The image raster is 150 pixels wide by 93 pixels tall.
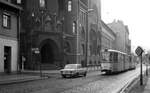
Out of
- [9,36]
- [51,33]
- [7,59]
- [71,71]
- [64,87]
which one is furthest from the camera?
[51,33]

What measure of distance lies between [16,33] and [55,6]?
947 inches

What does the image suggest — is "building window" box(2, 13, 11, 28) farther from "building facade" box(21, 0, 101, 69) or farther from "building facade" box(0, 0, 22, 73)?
"building facade" box(21, 0, 101, 69)

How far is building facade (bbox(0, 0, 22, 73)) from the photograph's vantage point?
31.5 meters

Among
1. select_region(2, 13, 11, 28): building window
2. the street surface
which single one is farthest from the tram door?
the street surface

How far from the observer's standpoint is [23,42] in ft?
169

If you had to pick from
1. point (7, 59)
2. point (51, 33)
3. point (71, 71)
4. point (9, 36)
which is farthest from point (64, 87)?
point (51, 33)

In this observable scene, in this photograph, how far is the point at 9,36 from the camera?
33.4 metres

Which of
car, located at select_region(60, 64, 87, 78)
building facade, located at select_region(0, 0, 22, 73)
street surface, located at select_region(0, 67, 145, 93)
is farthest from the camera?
building facade, located at select_region(0, 0, 22, 73)

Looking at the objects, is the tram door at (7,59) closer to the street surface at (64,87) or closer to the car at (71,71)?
the car at (71,71)

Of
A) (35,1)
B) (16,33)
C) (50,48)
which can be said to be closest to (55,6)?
(35,1)

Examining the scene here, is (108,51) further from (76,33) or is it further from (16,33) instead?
(76,33)

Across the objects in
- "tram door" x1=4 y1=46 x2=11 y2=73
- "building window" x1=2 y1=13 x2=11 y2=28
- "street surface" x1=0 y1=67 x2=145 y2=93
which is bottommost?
"street surface" x1=0 y1=67 x2=145 y2=93

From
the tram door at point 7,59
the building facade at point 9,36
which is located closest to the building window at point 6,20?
the building facade at point 9,36

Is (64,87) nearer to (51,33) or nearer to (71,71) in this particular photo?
(71,71)
